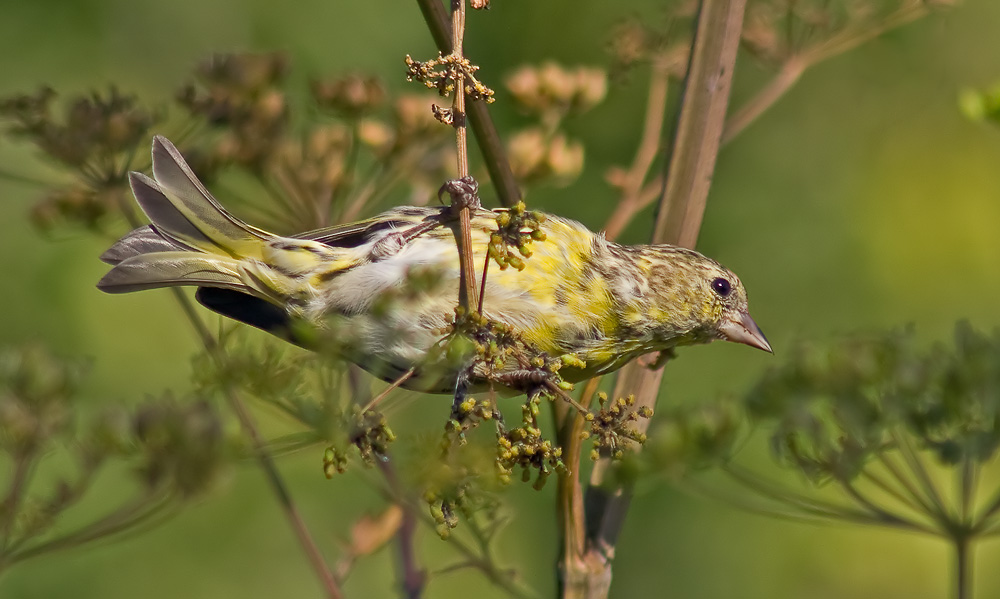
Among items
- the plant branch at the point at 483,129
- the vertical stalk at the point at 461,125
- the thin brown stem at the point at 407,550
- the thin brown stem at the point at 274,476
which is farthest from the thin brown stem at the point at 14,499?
the plant branch at the point at 483,129

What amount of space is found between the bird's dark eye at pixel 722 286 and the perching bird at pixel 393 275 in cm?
9

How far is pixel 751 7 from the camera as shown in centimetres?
332

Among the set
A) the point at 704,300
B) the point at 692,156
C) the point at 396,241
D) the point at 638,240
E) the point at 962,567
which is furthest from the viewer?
the point at 638,240

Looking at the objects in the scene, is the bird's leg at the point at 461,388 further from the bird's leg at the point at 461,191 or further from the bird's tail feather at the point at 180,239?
the bird's tail feather at the point at 180,239

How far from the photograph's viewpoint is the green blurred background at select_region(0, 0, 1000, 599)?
414 cm

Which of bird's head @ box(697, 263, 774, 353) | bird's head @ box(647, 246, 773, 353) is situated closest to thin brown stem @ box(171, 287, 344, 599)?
bird's head @ box(647, 246, 773, 353)

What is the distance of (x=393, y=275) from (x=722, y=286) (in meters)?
0.97

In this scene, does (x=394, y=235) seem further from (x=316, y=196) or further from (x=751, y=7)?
(x=751, y=7)

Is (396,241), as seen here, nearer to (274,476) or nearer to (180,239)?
(180,239)

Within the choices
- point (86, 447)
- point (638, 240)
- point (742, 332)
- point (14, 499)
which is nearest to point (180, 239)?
point (86, 447)

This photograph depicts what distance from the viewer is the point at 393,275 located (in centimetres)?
271

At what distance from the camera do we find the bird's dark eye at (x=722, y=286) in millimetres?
3070

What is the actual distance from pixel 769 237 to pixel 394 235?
8.45 ft

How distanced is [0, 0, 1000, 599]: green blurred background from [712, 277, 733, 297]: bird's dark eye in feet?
2.52
